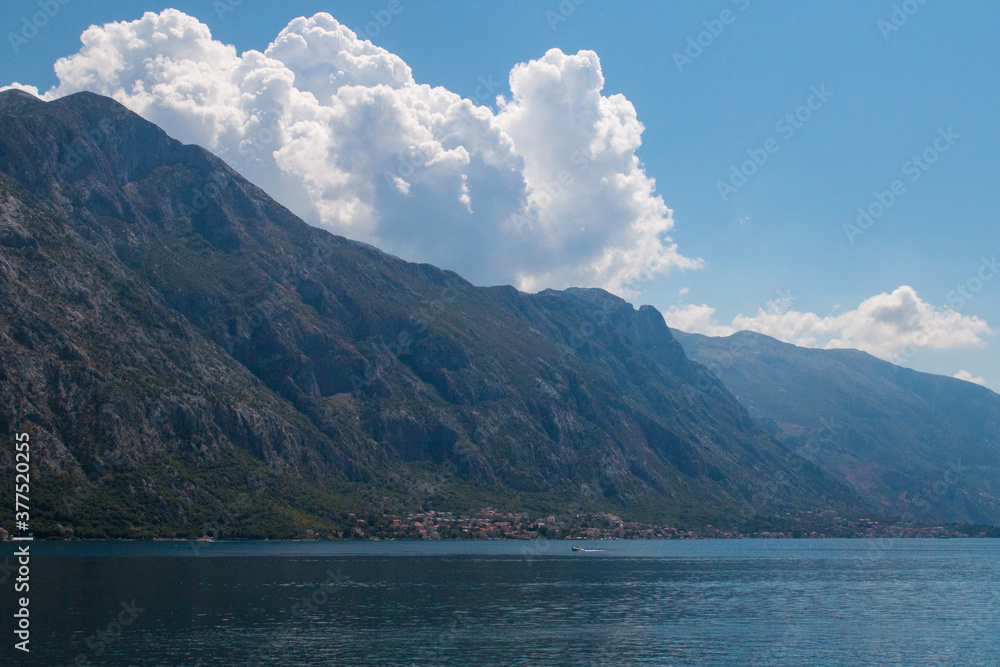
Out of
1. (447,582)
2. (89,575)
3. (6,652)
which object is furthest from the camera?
(447,582)

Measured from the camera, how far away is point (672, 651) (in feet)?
272

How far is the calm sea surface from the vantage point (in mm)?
78750

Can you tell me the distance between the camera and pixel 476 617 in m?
103

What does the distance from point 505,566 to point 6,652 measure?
129012 millimetres

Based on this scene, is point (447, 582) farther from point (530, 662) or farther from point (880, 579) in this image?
point (880, 579)

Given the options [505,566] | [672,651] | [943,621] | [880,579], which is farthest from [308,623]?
[880,579]

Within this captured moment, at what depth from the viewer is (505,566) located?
190 m

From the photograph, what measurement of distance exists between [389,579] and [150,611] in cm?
5648

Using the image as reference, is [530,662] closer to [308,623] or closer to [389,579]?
[308,623]

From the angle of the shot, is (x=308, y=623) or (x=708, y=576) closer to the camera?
(x=308, y=623)

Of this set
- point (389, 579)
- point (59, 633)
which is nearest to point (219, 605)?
point (59, 633)

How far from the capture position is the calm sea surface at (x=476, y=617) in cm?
7875

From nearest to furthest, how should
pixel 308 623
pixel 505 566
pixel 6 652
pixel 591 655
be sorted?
pixel 6 652 → pixel 591 655 → pixel 308 623 → pixel 505 566

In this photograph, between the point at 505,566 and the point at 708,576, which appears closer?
the point at 708,576
